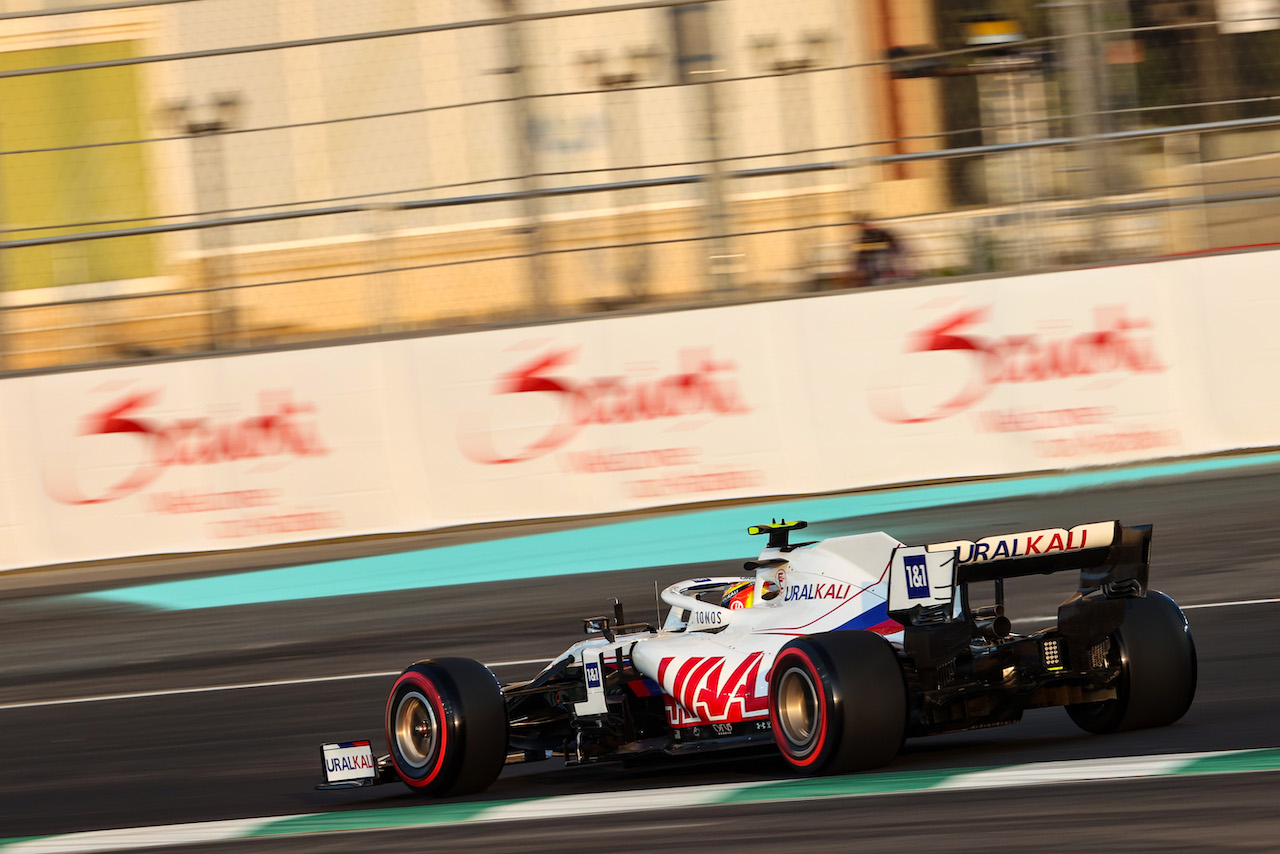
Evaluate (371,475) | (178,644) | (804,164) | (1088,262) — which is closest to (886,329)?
(1088,262)

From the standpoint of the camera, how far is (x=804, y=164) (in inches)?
629

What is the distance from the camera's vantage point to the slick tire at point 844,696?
533 cm

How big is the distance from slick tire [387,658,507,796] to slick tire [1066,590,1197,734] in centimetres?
210

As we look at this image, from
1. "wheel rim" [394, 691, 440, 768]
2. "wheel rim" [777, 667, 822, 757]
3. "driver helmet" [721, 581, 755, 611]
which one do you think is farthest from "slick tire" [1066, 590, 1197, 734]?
"wheel rim" [394, 691, 440, 768]

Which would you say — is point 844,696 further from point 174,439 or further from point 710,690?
point 174,439

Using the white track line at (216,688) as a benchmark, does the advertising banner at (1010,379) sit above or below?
above

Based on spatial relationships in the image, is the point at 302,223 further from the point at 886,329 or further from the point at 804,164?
the point at 886,329

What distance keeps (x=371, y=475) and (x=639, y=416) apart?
7.29ft

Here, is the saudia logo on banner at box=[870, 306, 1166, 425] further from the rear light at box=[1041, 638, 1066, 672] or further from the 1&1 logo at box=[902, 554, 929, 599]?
the 1&1 logo at box=[902, 554, 929, 599]

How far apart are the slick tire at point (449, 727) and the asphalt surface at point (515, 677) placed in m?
0.17

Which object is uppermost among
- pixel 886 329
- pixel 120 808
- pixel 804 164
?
pixel 804 164

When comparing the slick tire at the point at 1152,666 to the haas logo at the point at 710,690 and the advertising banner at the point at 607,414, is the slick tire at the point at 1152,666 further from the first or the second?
the advertising banner at the point at 607,414

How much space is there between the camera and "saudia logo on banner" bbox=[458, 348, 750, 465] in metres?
13.4

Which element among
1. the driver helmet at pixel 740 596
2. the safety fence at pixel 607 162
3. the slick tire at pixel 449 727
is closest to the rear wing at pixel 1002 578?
the driver helmet at pixel 740 596
